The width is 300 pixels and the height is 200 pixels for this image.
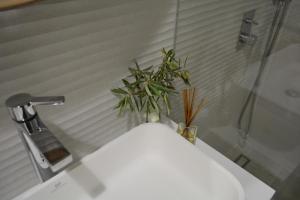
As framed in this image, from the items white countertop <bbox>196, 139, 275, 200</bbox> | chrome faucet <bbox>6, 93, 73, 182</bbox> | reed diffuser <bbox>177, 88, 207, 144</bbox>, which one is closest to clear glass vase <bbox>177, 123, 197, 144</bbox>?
reed diffuser <bbox>177, 88, 207, 144</bbox>

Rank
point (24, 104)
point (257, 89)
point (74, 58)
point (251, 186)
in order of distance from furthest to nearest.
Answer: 1. point (257, 89)
2. point (251, 186)
3. point (74, 58)
4. point (24, 104)

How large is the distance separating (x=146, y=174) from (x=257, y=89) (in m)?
0.98

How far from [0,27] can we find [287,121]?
145 centimetres

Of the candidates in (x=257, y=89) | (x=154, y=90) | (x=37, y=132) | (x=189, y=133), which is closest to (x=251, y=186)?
(x=189, y=133)

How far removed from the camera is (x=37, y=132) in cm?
54

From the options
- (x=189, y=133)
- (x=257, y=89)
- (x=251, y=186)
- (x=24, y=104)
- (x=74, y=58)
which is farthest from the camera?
(x=257, y=89)

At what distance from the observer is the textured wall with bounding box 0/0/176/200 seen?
561 mm

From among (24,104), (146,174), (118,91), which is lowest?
→ (146,174)

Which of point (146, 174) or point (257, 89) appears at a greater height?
point (146, 174)

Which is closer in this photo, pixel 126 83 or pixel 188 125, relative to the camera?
pixel 126 83

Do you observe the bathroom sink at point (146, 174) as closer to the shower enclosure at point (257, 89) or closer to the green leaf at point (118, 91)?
the green leaf at point (118, 91)

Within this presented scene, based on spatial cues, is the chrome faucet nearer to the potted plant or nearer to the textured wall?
the textured wall

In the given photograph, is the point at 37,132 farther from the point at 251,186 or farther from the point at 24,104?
the point at 251,186

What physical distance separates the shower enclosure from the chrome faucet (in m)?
0.67
